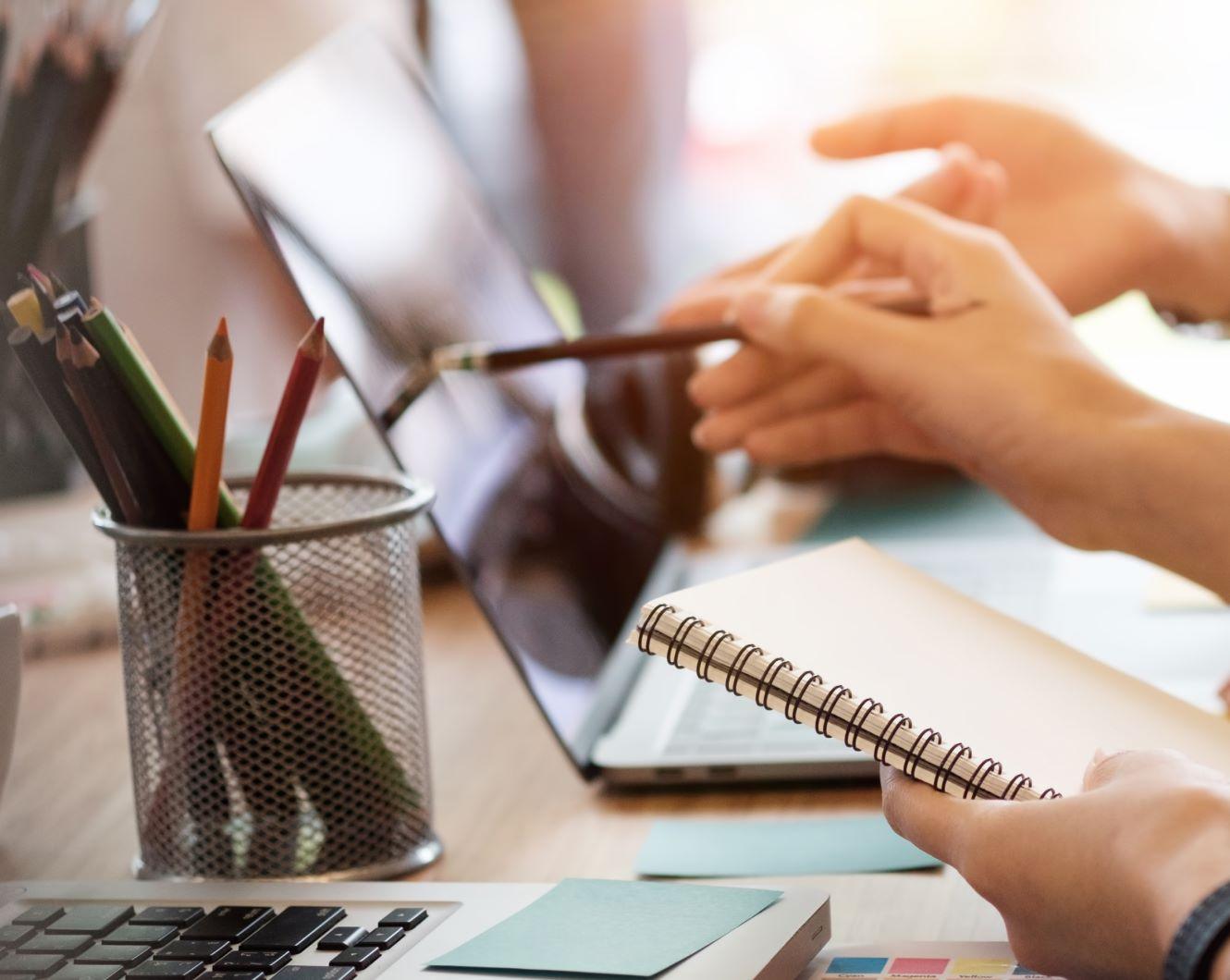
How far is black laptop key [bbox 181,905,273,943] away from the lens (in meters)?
0.46

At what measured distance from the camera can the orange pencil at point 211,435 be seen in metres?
0.50

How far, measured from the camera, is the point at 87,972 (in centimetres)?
45

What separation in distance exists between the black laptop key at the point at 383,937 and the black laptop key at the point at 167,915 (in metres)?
0.06

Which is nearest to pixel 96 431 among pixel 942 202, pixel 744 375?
pixel 744 375

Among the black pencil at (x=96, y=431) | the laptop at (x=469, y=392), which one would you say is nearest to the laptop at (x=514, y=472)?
the laptop at (x=469, y=392)

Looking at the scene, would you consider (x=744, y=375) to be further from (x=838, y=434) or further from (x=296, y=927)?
(x=296, y=927)

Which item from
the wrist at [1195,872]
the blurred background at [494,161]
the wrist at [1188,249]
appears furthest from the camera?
the blurred background at [494,161]

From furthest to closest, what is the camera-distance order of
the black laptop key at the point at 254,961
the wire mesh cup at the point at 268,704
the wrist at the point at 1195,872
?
the wire mesh cup at the point at 268,704
the black laptop key at the point at 254,961
the wrist at the point at 1195,872

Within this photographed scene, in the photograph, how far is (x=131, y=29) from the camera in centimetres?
87

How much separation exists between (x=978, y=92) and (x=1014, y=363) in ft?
1.08

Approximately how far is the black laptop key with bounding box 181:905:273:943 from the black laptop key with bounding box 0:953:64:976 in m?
0.04

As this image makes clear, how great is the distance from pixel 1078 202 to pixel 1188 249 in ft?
0.24

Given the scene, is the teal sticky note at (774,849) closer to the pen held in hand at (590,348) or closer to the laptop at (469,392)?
the laptop at (469,392)

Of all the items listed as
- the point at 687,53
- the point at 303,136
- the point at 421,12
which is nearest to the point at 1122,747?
the point at 303,136
